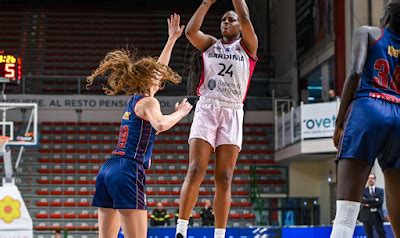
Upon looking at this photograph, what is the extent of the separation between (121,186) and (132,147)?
13.1 inches

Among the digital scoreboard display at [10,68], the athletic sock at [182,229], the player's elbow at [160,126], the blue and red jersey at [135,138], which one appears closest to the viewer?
the player's elbow at [160,126]

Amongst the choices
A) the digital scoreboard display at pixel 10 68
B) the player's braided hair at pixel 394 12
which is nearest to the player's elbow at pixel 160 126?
the player's braided hair at pixel 394 12

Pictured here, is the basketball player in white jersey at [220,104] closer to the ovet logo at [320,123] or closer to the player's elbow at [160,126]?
the player's elbow at [160,126]

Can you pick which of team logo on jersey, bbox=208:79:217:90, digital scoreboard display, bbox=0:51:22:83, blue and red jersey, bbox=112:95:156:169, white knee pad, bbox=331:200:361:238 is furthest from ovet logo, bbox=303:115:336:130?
white knee pad, bbox=331:200:361:238

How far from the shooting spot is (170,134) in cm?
2648

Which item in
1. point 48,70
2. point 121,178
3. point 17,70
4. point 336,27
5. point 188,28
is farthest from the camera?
point 48,70

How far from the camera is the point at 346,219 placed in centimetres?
410

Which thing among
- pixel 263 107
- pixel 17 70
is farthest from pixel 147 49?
pixel 17 70

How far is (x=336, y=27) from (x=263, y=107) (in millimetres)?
4899

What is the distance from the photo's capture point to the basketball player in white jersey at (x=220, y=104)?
6016mm

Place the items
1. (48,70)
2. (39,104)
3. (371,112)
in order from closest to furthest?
(371,112), (39,104), (48,70)

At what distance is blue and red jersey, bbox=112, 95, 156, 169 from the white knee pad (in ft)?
6.03

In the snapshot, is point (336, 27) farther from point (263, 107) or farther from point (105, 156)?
point (105, 156)

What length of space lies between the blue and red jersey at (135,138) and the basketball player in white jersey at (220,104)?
64 centimetres
